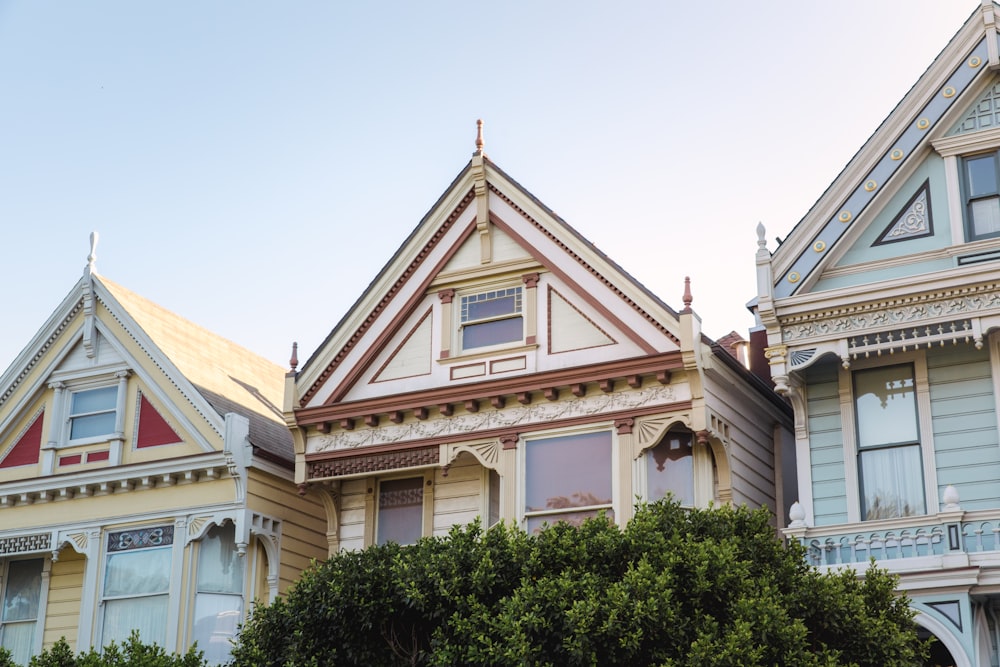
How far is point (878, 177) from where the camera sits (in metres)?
22.2

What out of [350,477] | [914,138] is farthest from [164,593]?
[914,138]

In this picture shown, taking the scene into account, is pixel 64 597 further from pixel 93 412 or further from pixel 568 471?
pixel 568 471

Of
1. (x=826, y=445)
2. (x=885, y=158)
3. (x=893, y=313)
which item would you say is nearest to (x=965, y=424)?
(x=893, y=313)

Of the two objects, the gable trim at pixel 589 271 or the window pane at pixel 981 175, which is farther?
the gable trim at pixel 589 271

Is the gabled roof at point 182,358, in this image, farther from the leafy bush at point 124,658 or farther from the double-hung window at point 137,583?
the leafy bush at point 124,658

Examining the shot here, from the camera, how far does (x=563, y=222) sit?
23781mm

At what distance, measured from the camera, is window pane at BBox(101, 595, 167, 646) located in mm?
25172

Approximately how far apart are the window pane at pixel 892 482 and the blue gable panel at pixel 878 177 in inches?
112

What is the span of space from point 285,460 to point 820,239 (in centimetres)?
1026

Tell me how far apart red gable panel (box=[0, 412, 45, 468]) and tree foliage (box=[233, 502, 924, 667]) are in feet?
32.6

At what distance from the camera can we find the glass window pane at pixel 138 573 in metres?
25.5

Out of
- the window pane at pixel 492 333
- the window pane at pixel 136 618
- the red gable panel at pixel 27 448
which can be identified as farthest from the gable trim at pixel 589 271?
the red gable panel at pixel 27 448

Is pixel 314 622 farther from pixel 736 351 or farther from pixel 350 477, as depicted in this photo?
pixel 736 351

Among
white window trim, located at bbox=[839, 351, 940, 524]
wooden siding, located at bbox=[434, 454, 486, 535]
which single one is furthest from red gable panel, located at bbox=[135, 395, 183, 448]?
white window trim, located at bbox=[839, 351, 940, 524]
